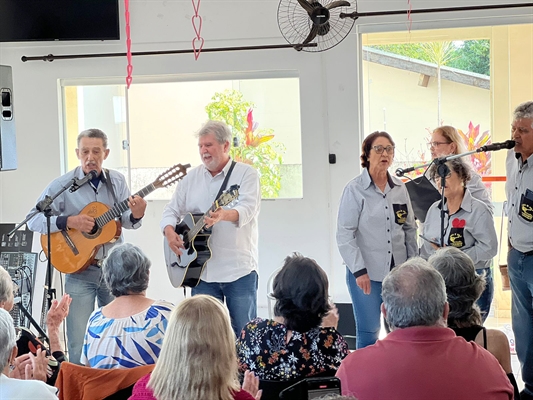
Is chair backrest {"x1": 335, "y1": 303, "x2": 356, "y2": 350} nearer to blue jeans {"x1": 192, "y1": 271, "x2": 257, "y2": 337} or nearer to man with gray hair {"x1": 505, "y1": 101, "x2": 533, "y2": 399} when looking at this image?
blue jeans {"x1": 192, "y1": 271, "x2": 257, "y2": 337}

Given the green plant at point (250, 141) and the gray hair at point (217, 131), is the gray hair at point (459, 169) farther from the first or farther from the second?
the green plant at point (250, 141)

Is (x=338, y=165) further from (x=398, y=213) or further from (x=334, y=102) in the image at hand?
(x=398, y=213)

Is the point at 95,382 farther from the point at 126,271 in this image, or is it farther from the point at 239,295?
the point at 239,295

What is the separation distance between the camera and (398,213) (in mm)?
3744

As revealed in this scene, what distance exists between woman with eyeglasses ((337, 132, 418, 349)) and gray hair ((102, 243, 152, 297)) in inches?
51.7

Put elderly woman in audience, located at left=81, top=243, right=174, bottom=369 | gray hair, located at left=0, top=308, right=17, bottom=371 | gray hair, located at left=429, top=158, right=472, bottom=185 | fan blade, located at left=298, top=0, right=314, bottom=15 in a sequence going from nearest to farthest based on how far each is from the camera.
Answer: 1. gray hair, located at left=0, top=308, right=17, bottom=371
2. elderly woman in audience, located at left=81, top=243, right=174, bottom=369
3. gray hair, located at left=429, top=158, right=472, bottom=185
4. fan blade, located at left=298, top=0, right=314, bottom=15

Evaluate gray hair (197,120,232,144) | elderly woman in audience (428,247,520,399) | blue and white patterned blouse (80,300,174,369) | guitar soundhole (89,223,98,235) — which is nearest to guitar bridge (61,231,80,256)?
guitar soundhole (89,223,98,235)

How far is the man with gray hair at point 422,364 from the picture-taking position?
190 centimetres

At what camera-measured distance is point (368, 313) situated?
369cm

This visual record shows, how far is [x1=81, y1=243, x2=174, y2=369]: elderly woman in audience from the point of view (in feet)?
8.35

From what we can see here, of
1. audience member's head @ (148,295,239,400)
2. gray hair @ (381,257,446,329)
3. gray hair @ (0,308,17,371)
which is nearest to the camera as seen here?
audience member's head @ (148,295,239,400)

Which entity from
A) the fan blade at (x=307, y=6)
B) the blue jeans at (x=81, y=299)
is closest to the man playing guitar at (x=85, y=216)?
the blue jeans at (x=81, y=299)

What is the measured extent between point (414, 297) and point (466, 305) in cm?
47

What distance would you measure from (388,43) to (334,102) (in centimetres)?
65
